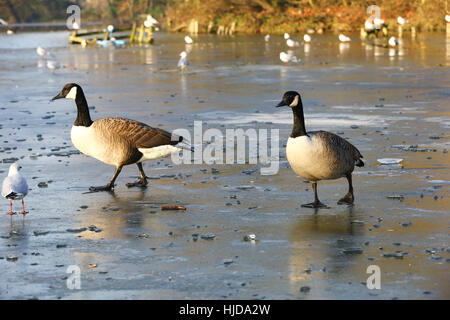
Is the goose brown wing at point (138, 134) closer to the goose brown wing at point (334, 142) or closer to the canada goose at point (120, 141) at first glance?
the canada goose at point (120, 141)

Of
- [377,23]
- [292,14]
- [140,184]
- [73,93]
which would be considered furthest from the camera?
[292,14]

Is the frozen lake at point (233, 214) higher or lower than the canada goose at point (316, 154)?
lower

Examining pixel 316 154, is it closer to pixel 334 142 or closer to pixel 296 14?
pixel 334 142

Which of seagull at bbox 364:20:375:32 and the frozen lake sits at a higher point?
seagull at bbox 364:20:375:32

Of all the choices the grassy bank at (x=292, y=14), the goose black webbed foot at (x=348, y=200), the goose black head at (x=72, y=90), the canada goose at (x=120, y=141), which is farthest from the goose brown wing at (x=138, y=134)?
the grassy bank at (x=292, y=14)

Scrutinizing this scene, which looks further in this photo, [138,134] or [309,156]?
[138,134]

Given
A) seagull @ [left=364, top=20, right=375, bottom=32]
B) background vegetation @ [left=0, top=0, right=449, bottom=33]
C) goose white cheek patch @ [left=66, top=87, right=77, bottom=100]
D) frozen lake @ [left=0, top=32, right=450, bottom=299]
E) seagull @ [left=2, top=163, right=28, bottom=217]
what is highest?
background vegetation @ [left=0, top=0, right=449, bottom=33]

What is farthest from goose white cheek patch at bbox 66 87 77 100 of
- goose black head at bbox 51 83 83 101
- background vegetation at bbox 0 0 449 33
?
background vegetation at bbox 0 0 449 33

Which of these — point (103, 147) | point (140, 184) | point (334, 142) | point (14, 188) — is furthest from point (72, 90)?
point (334, 142)

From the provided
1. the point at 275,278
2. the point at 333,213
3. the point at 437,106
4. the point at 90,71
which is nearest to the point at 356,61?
the point at 90,71

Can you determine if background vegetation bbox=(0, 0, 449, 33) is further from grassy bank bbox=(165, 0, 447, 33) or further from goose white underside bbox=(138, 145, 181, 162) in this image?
goose white underside bbox=(138, 145, 181, 162)

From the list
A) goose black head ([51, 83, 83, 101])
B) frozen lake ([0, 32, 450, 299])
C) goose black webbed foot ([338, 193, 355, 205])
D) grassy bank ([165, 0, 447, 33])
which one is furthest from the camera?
grassy bank ([165, 0, 447, 33])

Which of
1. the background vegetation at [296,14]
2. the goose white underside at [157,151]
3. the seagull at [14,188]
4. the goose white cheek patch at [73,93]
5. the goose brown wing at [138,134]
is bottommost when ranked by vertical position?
the seagull at [14,188]
